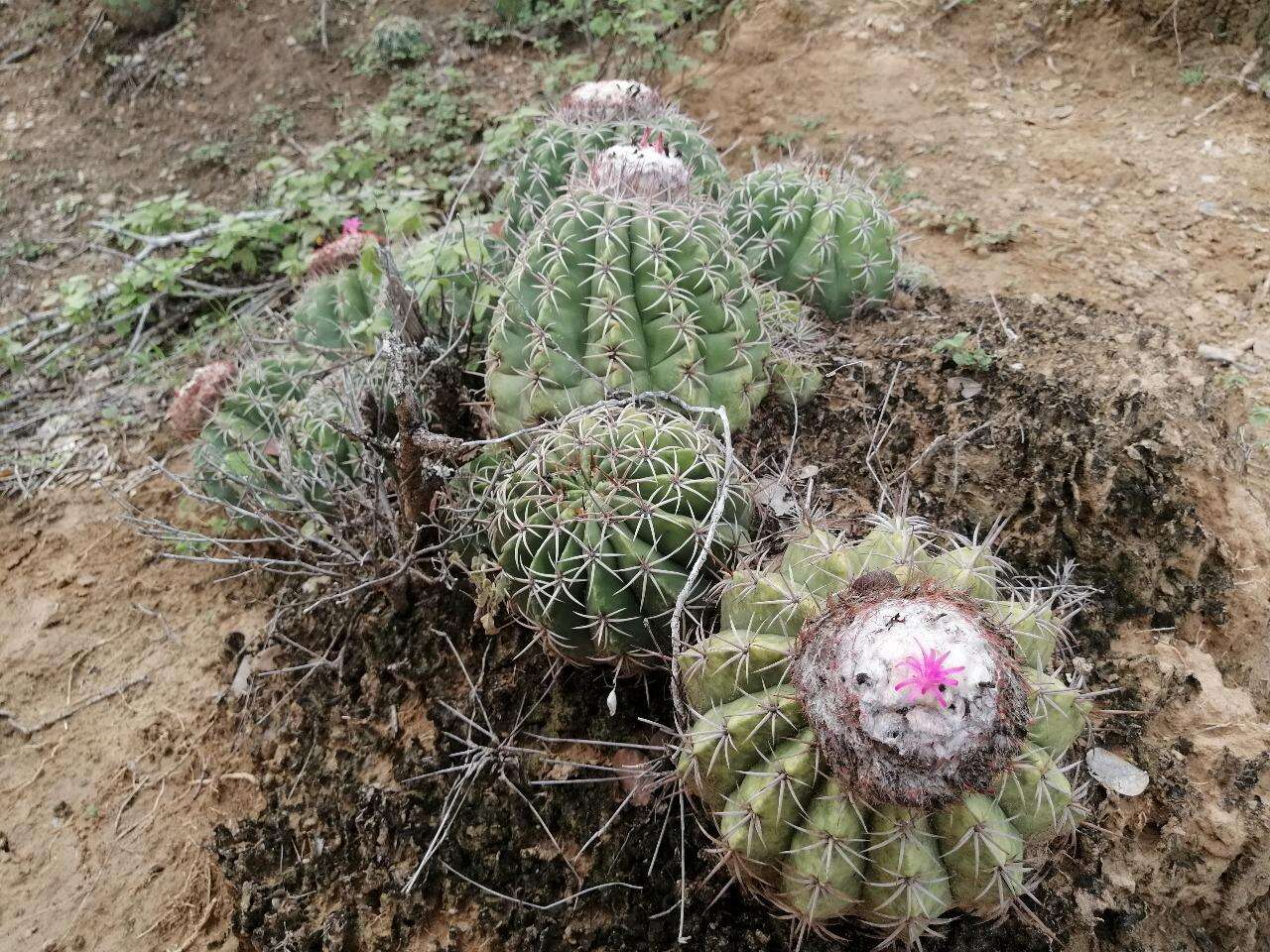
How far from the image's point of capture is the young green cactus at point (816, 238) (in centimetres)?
311

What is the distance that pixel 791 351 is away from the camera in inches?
114

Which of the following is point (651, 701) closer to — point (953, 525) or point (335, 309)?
point (953, 525)

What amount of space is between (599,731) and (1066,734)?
1.15m

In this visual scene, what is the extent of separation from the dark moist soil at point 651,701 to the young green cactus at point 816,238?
0.32 metres

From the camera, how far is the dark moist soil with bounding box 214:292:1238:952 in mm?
2105

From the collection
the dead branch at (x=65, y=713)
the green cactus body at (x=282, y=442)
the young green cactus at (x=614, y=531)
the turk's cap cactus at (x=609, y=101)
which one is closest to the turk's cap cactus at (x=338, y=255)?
the green cactus body at (x=282, y=442)

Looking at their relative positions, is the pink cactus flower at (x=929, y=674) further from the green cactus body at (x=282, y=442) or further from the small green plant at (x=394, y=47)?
the small green plant at (x=394, y=47)

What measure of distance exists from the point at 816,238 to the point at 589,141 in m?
0.90

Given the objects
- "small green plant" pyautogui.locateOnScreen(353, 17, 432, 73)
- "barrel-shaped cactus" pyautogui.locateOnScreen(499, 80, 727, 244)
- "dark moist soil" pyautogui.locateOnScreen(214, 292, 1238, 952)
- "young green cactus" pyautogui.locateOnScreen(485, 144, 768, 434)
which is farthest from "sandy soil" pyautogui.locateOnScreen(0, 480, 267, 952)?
"small green plant" pyautogui.locateOnScreen(353, 17, 432, 73)

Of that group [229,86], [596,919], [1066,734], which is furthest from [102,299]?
[1066,734]

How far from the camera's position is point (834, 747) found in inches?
63.1

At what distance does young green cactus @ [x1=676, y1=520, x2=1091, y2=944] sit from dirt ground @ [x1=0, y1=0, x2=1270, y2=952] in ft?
1.26

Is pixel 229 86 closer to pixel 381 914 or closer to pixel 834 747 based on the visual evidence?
pixel 381 914

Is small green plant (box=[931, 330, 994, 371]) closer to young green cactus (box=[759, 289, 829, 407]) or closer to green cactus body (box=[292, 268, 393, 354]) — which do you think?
young green cactus (box=[759, 289, 829, 407])
